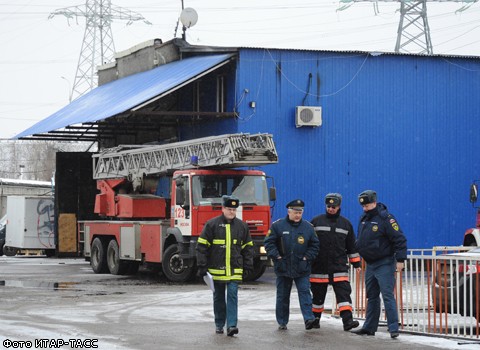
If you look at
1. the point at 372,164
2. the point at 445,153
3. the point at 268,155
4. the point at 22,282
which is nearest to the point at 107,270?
the point at 22,282

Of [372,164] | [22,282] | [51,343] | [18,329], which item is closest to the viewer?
[51,343]

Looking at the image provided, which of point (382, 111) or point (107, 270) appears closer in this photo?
point (107, 270)

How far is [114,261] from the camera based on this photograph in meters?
26.3

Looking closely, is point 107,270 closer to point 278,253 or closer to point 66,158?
point 66,158

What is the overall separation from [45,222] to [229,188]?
17.1 metres

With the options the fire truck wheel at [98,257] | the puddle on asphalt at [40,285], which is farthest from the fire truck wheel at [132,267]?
the puddle on asphalt at [40,285]

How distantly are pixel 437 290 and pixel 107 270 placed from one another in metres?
14.7

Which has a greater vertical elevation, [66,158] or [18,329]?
[66,158]

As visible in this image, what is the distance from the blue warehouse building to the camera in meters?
29.8

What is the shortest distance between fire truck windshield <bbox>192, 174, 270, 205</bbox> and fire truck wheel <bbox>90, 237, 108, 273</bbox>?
17.6ft

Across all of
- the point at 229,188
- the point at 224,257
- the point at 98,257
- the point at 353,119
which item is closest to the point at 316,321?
the point at 224,257

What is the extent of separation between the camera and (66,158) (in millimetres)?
37000

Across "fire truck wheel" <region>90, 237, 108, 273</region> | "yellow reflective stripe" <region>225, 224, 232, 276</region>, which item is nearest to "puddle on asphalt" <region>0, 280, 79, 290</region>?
"fire truck wheel" <region>90, 237, 108, 273</region>

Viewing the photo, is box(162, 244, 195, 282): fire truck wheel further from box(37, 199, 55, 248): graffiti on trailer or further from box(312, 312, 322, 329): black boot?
box(37, 199, 55, 248): graffiti on trailer
